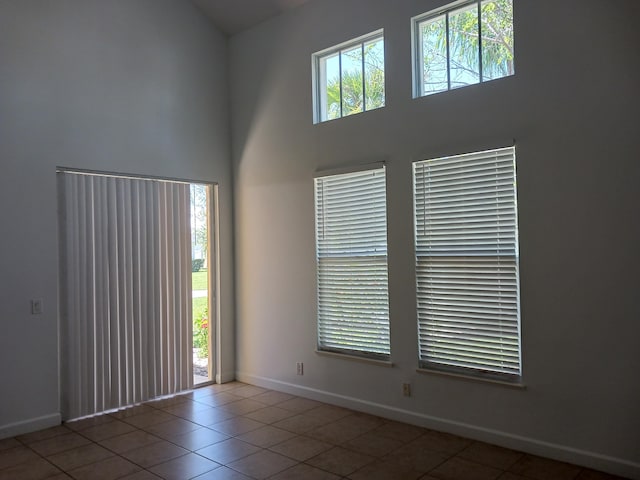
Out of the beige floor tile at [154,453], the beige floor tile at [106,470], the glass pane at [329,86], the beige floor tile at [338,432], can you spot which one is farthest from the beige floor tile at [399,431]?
the glass pane at [329,86]

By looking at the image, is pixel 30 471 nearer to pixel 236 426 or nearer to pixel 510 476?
pixel 236 426

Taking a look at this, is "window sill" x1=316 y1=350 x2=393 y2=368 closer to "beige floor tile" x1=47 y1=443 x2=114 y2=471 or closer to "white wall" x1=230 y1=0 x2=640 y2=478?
"white wall" x1=230 y1=0 x2=640 y2=478

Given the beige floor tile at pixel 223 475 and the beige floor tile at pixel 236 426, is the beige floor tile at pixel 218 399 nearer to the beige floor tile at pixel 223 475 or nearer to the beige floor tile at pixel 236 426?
the beige floor tile at pixel 236 426

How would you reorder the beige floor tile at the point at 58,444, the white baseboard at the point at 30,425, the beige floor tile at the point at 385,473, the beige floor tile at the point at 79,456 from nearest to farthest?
the beige floor tile at the point at 385,473
the beige floor tile at the point at 79,456
the beige floor tile at the point at 58,444
the white baseboard at the point at 30,425

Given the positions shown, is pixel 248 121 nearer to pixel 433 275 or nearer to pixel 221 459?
pixel 433 275

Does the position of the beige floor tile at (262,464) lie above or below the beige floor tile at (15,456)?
below

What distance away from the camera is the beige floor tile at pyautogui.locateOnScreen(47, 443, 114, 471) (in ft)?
11.6

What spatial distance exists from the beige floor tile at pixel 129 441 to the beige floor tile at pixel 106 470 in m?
0.20

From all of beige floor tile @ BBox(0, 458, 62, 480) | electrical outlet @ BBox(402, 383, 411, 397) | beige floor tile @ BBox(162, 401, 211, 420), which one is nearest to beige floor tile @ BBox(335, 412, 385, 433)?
electrical outlet @ BBox(402, 383, 411, 397)

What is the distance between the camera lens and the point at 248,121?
559 centimetres

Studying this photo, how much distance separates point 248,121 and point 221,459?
349cm

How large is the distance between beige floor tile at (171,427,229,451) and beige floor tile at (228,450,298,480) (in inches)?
17.3

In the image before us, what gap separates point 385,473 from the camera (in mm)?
3293

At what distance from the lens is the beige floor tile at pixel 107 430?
4070 mm
